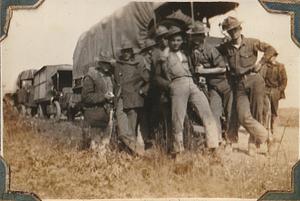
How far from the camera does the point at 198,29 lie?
7.64ft

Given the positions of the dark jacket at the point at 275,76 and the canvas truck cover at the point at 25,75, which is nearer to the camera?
the canvas truck cover at the point at 25,75

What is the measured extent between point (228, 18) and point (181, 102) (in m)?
0.33

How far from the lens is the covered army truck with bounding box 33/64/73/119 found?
2285 mm

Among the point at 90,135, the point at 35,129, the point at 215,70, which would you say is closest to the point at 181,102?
the point at 215,70

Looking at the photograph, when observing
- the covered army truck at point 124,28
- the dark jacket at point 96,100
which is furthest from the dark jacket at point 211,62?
the dark jacket at point 96,100

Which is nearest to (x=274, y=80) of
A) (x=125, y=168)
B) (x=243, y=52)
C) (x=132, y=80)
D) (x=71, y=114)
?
(x=243, y=52)

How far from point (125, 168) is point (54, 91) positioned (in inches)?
13.8

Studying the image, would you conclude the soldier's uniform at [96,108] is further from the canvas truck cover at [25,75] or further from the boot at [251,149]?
the boot at [251,149]

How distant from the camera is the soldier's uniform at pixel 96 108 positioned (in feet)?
7.56

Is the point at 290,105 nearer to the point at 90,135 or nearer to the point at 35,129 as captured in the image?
the point at 90,135

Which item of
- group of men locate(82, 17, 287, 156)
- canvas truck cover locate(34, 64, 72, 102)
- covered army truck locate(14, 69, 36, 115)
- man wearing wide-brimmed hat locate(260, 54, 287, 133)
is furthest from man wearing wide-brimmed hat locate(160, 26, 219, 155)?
covered army truck locate(14, 69, 36, 115)

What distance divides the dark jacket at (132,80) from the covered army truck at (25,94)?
284mm

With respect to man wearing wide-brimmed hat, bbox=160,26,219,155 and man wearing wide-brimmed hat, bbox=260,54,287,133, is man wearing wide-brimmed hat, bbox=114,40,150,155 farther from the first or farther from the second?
man wearing wide-brimmed hat, bbox=260,54,287,133

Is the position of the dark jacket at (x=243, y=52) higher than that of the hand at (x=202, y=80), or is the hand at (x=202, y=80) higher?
the dark jacket at (x=243, y=52)
